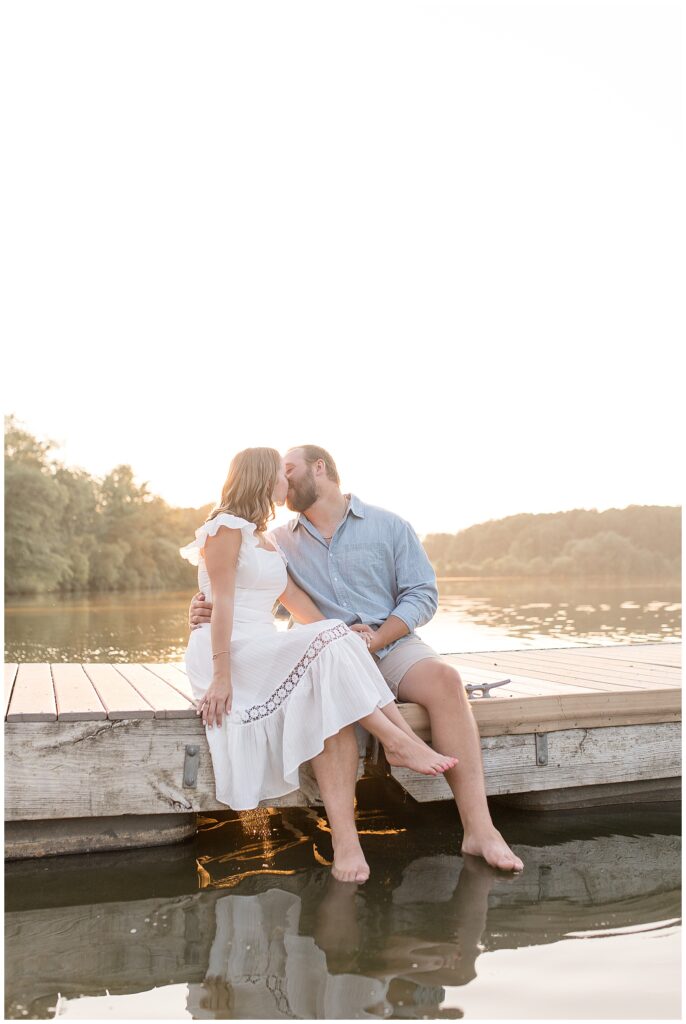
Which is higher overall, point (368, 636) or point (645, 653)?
point (368, 636)

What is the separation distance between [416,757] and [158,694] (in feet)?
3.37

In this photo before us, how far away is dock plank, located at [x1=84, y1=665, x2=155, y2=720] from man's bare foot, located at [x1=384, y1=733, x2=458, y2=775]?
81 centimetres

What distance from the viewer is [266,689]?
2867 mm

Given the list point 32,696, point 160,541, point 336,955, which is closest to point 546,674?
point 336,955

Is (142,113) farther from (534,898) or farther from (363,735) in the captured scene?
(534,898)

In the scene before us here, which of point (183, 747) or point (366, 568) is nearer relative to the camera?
point (183, 747)

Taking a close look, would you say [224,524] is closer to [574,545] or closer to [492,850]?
[492,850]

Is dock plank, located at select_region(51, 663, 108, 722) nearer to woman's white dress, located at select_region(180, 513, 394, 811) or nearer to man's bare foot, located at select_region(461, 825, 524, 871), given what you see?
woman's white dress, located at select_region(180, 513, 394, 811)

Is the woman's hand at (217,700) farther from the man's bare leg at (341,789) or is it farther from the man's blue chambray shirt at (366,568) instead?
the man's blue chambray shirt at (366,568)

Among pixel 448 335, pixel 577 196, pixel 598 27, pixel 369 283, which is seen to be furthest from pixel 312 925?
pixel 448 335

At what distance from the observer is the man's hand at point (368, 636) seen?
3193 mm

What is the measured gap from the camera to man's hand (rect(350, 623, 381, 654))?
10.5 ft

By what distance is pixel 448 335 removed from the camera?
18719 millimetres

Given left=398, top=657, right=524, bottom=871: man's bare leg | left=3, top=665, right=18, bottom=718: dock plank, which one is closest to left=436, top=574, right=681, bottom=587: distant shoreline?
left=3, top=665, right=18, bottom=718: dock plank
